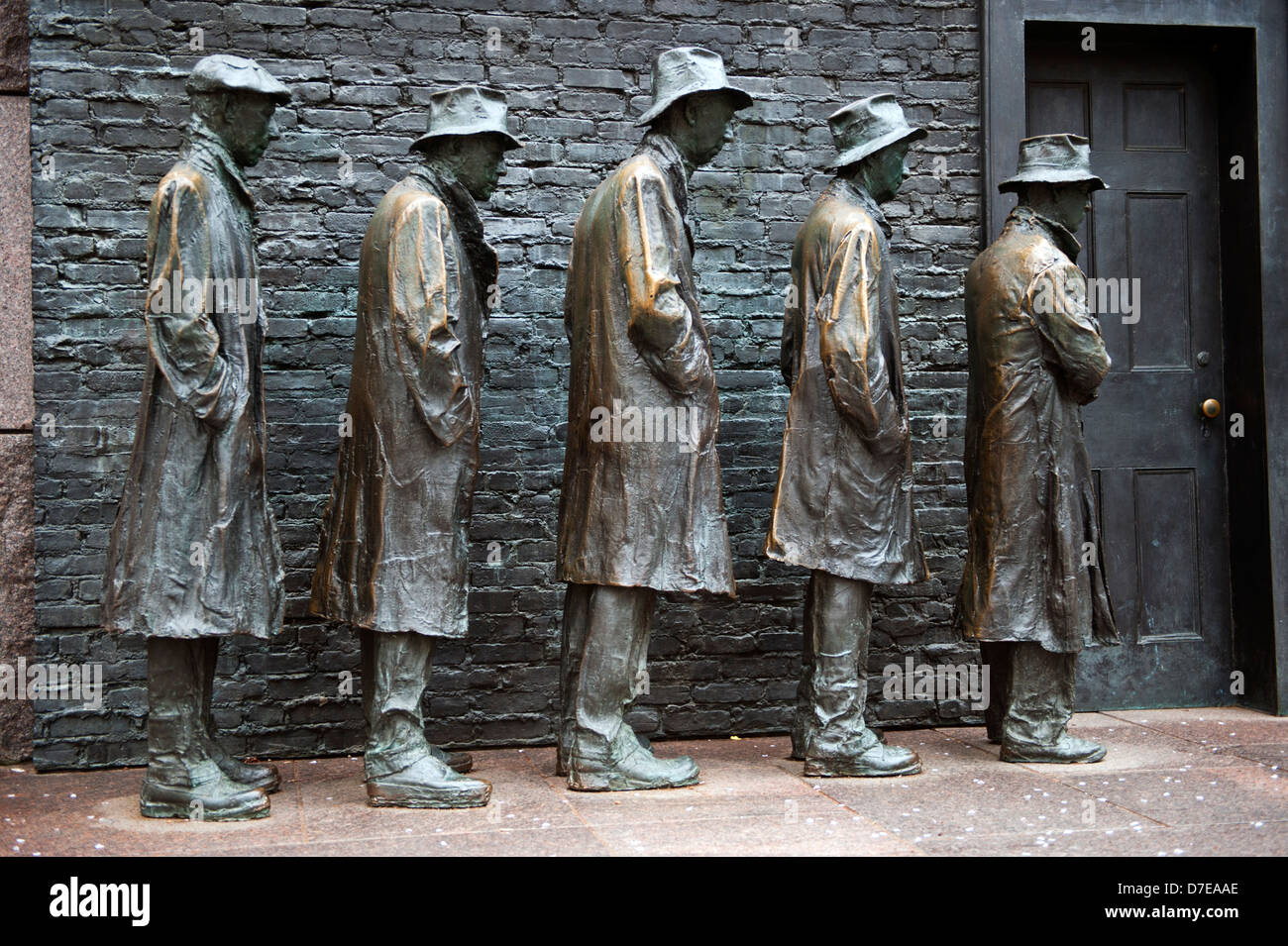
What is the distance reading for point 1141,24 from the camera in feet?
23.2

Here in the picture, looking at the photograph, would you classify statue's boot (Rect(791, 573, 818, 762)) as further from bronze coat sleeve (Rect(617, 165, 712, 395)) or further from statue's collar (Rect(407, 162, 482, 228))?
statue's collar (Rect(407, 162, 482, 228))

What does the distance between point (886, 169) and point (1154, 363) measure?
A: 2.23 m

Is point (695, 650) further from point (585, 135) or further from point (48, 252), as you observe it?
point (48, 252)

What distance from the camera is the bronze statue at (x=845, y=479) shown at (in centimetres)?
562

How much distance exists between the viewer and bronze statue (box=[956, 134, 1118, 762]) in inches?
230

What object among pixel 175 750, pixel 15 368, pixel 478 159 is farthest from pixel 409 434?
pixel 15 368

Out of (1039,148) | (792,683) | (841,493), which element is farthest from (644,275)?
(792,683)

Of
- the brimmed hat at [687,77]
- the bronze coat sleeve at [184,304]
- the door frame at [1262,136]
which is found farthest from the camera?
the door frame at [1262,136]

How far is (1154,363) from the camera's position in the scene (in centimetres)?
724

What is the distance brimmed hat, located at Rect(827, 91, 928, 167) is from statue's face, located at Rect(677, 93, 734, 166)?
0.57 meters

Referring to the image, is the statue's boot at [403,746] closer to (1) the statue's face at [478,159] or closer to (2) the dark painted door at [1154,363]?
(1) the statue's face at [478,159]

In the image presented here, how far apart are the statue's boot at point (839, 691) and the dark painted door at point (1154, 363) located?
1932 mm

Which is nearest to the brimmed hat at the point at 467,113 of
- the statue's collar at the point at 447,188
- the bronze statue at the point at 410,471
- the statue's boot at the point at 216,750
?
the bronze statue at the point at 410,471

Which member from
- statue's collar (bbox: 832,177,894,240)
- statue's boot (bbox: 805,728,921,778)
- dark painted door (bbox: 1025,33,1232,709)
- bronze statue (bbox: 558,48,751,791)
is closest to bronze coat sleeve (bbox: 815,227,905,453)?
statue's collar (bbox: 832,177,894,240)
